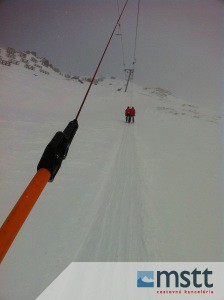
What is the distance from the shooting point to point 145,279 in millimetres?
3172

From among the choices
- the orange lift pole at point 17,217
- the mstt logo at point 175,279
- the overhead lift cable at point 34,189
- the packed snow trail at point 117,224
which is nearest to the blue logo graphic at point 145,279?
the mstt logo at point 175,279

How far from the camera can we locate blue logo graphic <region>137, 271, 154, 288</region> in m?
3.12

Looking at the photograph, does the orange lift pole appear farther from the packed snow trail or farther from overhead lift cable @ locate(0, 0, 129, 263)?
the packed snow trail

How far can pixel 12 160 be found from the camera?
23.9 feet

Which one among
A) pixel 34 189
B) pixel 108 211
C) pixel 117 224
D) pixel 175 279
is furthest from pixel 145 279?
pixel 34 189

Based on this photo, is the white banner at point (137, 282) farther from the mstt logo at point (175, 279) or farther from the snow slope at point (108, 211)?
the snow slope at point (108, 211)

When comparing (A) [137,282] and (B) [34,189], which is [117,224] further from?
(B) [34,189]

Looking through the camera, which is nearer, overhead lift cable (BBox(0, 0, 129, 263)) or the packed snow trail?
overhead lift cable (BBox(0, 0, 129, 263))

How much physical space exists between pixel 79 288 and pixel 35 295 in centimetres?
53

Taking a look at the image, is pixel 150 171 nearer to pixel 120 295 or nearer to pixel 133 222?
pixel 133 222

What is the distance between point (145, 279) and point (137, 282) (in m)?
0.12

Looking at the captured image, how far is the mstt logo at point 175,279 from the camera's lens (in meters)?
3.17


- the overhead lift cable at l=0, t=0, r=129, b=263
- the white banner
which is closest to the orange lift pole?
the overhead lift cable at l=0, t=0, r=129, b=263

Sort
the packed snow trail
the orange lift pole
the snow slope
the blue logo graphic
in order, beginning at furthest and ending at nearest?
the packed snow trail, the snow slope, the blue logo graphic, the orange lift pole
